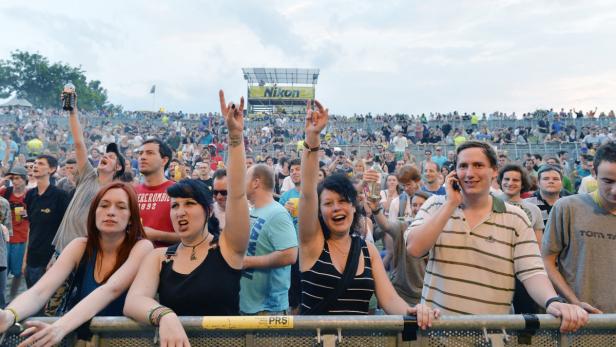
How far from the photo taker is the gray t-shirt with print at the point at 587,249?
266cm

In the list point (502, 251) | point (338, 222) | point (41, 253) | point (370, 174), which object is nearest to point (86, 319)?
point (338, 222)

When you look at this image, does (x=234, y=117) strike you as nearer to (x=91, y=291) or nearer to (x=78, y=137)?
(x=91, y=291)

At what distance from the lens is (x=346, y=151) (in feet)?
62.7

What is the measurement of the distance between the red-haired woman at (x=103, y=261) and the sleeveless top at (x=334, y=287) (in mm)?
912

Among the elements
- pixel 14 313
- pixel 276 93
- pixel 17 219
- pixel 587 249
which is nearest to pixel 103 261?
pixel 14 313

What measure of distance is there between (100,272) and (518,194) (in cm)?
389

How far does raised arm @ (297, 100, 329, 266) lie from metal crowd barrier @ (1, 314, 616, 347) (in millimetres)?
630

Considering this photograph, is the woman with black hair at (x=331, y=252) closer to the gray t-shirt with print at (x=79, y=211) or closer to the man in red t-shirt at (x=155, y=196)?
the man in red t-shirt at (x=155, y=196)

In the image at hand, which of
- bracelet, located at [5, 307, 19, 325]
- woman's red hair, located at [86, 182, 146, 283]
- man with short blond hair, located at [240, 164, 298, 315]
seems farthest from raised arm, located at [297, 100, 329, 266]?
bracelet, located at [5, 307, 19, 325]

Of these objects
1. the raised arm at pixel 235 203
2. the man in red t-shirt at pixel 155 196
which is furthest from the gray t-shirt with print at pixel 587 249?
the man in red t-shirt at pixel 155 196

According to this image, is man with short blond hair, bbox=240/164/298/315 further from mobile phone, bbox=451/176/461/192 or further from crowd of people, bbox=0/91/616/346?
mobile phone, bbox=451/176/461/192

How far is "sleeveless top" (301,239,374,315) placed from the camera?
2.39 metres

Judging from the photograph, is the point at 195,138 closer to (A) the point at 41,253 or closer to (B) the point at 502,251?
(A) the point at 41,253

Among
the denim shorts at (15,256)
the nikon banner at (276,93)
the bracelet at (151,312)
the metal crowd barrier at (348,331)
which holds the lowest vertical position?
the denim shorts at (15,256)
